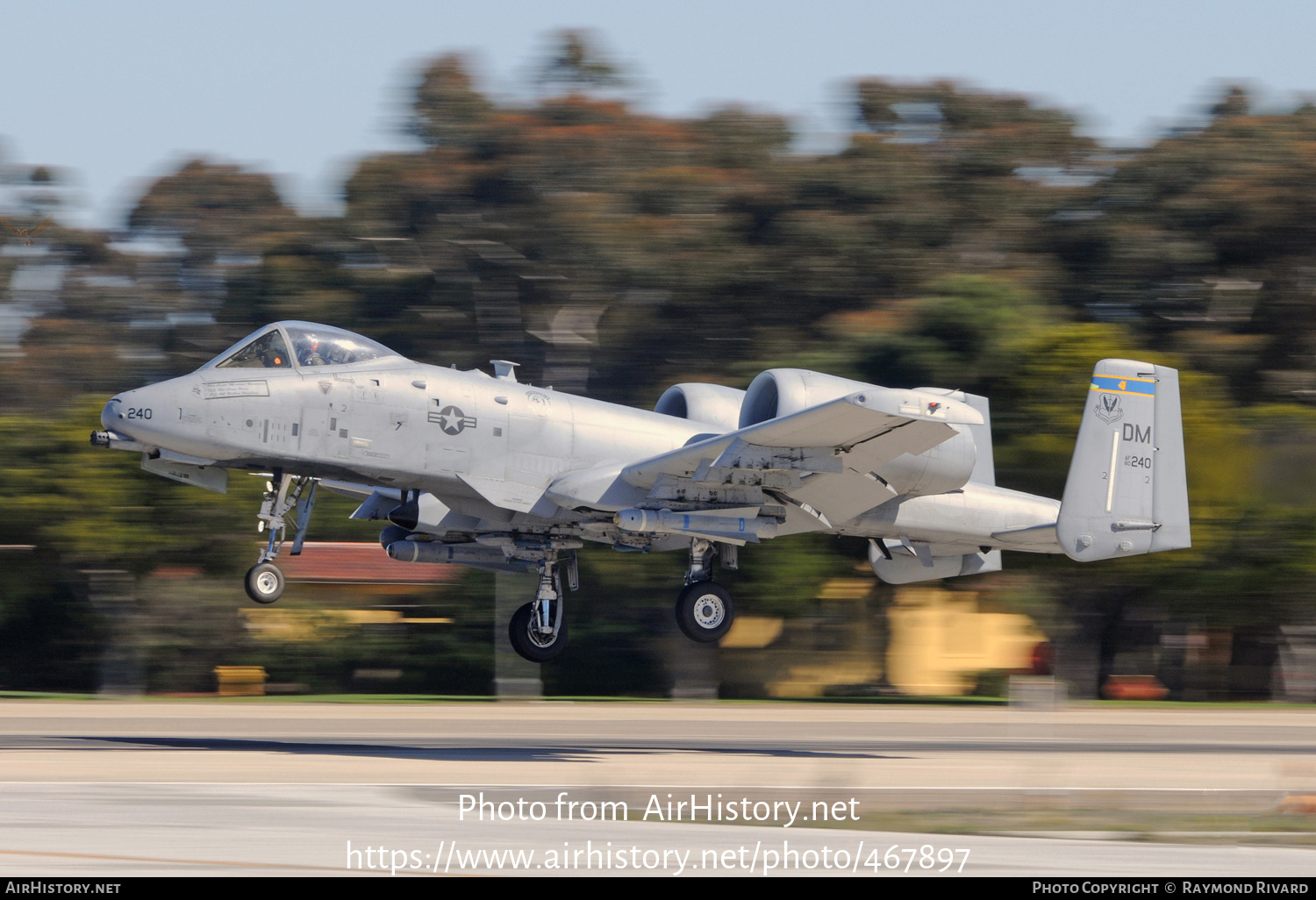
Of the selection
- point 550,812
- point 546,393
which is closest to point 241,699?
point 546,393

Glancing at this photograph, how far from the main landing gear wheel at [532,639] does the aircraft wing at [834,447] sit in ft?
10.7

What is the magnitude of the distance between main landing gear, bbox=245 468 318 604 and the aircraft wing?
4.17 metres

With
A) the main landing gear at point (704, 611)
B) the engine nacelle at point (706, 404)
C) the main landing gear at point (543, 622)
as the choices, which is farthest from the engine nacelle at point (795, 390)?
the main landing gear at point (543, 622)

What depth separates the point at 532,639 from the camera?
814 inches

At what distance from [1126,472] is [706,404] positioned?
589cm

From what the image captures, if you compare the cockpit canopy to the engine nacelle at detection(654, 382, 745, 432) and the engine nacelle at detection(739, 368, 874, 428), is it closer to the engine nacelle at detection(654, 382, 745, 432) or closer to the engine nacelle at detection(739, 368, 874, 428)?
the engine nacelle at detection(654, 382, 745, 432)

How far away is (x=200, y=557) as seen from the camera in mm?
37000

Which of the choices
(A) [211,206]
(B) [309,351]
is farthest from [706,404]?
(A) [211,206]

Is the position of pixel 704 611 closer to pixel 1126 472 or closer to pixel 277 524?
pixel 277 524

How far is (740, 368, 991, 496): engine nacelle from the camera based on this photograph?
18156mm

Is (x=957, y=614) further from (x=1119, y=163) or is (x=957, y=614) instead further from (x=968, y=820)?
(x=968, y=820)

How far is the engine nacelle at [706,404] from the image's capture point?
20.8 m

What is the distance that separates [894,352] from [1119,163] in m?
16.3

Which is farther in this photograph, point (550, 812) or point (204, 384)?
point (204, 384)
